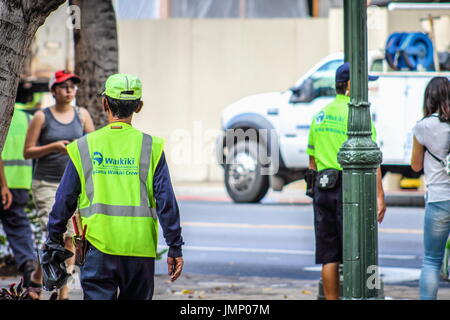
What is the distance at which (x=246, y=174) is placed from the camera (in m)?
18.1

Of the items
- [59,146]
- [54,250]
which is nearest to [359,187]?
[54,250]

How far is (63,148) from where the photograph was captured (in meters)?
8.48

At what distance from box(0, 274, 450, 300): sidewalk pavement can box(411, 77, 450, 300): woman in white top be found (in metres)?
1.40

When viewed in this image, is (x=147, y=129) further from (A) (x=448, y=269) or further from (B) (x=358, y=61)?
(B) (x=358, y=61)

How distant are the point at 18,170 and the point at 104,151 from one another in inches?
170

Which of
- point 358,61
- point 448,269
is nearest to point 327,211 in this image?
point 448,269

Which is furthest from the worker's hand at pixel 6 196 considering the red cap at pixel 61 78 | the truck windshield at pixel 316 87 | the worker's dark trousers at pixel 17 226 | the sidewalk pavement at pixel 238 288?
the truck windshield at pixel 316 87

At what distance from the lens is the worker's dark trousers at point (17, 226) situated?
942 centimetres

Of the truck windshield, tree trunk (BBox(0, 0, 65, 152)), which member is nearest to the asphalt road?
the truck windshield

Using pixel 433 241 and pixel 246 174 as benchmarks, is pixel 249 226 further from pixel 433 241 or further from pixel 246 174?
pixel 433 241

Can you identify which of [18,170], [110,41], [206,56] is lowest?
[18,170]

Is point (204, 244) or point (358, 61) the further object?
point (204, 244)

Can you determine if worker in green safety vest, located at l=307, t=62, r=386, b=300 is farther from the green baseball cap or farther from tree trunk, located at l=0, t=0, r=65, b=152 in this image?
tree trunk, located at l=0, t=0, r=65, b=152

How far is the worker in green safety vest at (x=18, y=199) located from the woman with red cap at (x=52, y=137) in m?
0.62
